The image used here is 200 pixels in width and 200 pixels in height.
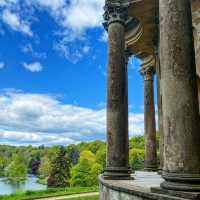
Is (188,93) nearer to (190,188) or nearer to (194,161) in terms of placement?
(194,161)

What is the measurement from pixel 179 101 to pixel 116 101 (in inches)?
418

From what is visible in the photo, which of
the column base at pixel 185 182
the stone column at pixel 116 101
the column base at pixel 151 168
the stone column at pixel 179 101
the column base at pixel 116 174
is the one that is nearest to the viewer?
the column base at pixel 185 182

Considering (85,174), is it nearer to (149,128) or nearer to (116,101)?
(149,128)

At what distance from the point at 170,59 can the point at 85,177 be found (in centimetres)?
12558

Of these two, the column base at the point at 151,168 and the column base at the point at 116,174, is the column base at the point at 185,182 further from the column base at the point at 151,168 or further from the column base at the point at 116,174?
the column base at the point at 151,168

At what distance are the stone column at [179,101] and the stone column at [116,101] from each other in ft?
31.6

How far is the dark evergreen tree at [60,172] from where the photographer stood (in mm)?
151375

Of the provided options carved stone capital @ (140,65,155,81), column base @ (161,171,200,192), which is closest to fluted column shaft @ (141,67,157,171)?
carved stone capital @ (140,65,155,81)

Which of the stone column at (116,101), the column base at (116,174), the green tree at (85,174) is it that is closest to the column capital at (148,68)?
the stone column at (116,101)

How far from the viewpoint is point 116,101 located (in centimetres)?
2339

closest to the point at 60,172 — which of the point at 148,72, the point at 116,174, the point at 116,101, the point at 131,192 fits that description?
the point at 148,72

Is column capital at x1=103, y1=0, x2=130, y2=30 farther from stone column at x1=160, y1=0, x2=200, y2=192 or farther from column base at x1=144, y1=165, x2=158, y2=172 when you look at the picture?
column base at x1=144, y1=165, x2=158, y2=172

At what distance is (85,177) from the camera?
134 m

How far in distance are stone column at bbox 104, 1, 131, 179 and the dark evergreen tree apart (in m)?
132
